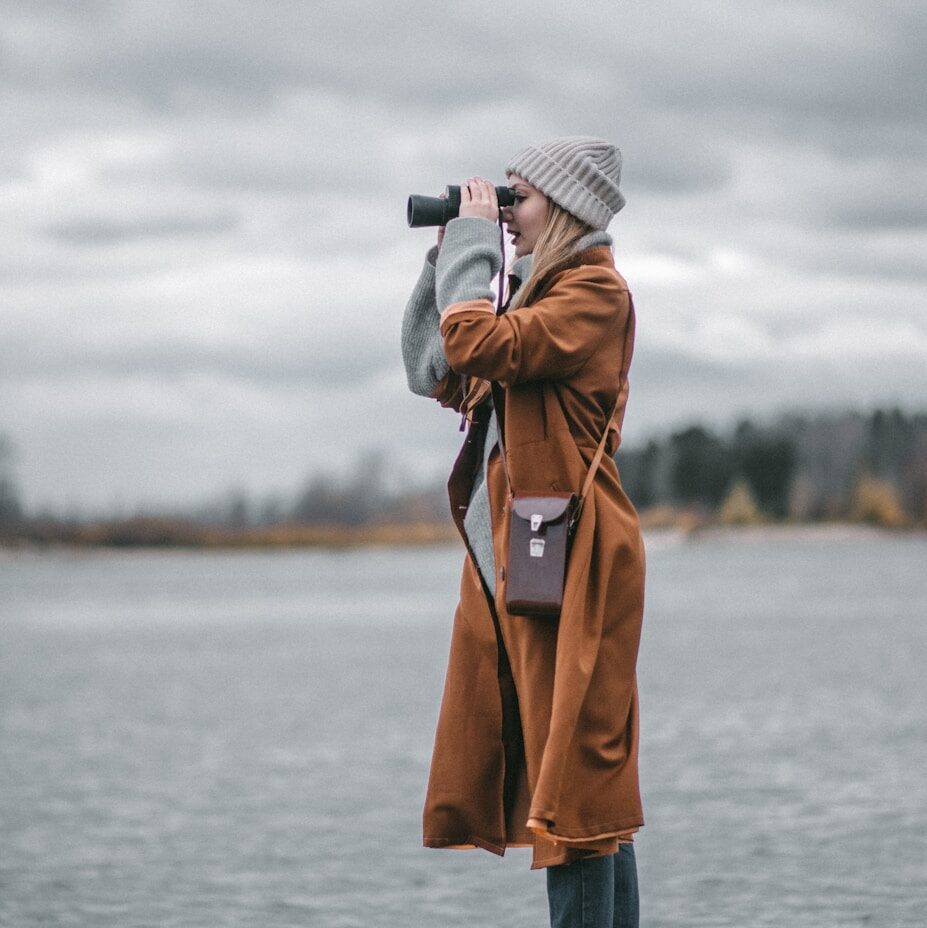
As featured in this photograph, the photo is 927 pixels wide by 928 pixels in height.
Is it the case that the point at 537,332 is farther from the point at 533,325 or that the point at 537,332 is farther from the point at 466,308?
the point at 466,308

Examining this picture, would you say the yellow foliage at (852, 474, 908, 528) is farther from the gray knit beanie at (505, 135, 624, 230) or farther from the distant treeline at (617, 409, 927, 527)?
the gray knit beanie at (505, 135, 624, 230)

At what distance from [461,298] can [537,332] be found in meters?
0.19

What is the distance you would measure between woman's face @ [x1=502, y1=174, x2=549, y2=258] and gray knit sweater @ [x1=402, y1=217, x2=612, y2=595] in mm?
82

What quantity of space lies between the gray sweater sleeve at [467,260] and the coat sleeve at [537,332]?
0.06 m

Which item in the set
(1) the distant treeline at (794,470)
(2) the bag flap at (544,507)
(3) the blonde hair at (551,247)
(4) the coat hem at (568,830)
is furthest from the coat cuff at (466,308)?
(1) the distant treeline at (794,470)

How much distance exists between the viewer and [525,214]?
3.40 m

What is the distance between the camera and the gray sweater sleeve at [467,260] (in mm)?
3279

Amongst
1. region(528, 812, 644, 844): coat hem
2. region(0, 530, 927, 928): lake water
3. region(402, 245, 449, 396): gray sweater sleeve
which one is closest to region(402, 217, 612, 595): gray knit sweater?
region(402, 245, 449, 396): gray sweater sleeve

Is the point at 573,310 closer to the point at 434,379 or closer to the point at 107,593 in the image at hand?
the point at 434,379

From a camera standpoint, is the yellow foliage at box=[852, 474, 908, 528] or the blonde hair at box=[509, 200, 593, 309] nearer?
the blonde hair at box=[509, 200, 593, 309]

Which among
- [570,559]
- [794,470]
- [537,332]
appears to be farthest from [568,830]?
[794,470]

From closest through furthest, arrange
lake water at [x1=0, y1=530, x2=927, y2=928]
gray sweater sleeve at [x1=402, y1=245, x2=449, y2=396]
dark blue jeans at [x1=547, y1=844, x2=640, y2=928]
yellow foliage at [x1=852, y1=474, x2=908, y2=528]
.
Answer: dark blue jeans at [x1=547, y1=844, x2=640, y2=928]
gray sweater sleeve at [x1=402, y1=245, x2=449, y2=396]
lake water at [x1=0, y1=530, x2=927, y2=928]
yellow foliage at [x1=852, y1=474, x2=908, y2=528]

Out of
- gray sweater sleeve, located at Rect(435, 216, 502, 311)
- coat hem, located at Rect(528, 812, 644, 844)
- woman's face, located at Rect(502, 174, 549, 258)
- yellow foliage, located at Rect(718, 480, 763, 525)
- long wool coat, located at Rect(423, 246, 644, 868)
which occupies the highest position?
woman's face, located at Rect(502, 174, 549, 258)

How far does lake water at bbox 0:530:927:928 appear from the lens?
4996mm
